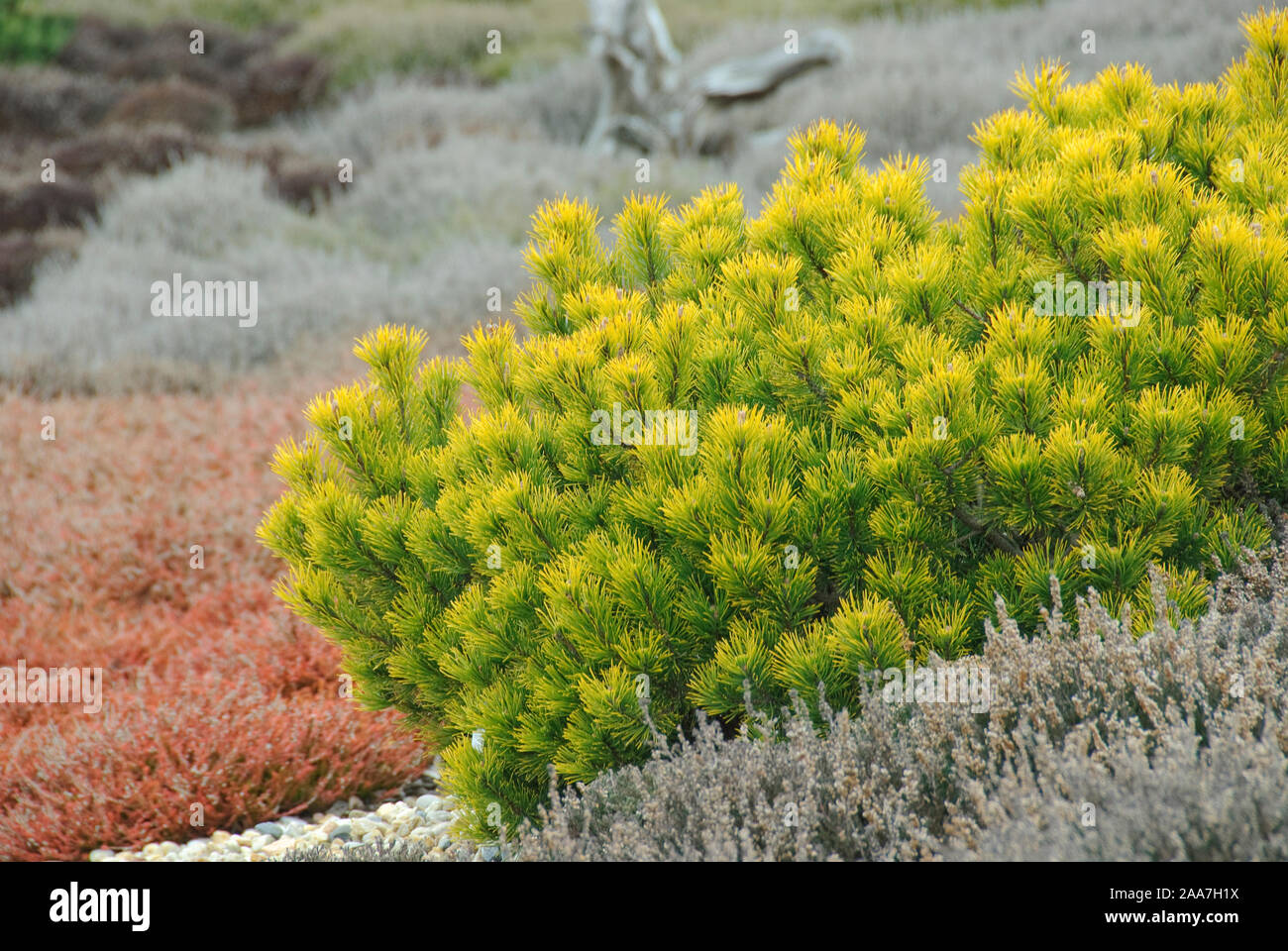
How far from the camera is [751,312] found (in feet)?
9.25

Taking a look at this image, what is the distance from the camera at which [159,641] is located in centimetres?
436

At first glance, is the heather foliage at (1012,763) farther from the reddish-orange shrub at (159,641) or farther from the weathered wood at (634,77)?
the weathered wood at (634,77)

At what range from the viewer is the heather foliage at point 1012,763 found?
1.79 meters

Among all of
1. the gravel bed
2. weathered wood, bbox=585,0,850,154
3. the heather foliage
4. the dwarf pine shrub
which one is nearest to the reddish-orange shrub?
the gravel bed

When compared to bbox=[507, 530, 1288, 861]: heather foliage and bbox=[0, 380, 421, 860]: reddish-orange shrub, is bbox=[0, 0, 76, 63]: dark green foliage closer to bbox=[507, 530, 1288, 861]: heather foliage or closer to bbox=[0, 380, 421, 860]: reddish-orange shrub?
bbox=[0, 380, 421, 860]: reddish-orange shrub

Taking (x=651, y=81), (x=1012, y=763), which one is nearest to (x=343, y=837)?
(x=1012, y=763)

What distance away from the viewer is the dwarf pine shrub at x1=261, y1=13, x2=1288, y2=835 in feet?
7.82

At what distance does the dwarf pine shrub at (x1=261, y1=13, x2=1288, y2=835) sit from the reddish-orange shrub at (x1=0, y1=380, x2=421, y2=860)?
677mm

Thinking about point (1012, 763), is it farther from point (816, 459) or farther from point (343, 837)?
point (343, 837)

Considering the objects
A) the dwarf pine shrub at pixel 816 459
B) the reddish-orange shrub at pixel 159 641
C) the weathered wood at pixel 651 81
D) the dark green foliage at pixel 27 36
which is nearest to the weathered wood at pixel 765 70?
the weathered wood at pixel 651 81

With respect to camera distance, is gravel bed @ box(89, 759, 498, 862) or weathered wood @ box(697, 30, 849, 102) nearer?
gravel bed @ box(89, 759, 498, 862)

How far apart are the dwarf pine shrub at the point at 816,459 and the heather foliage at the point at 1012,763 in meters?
0.16
